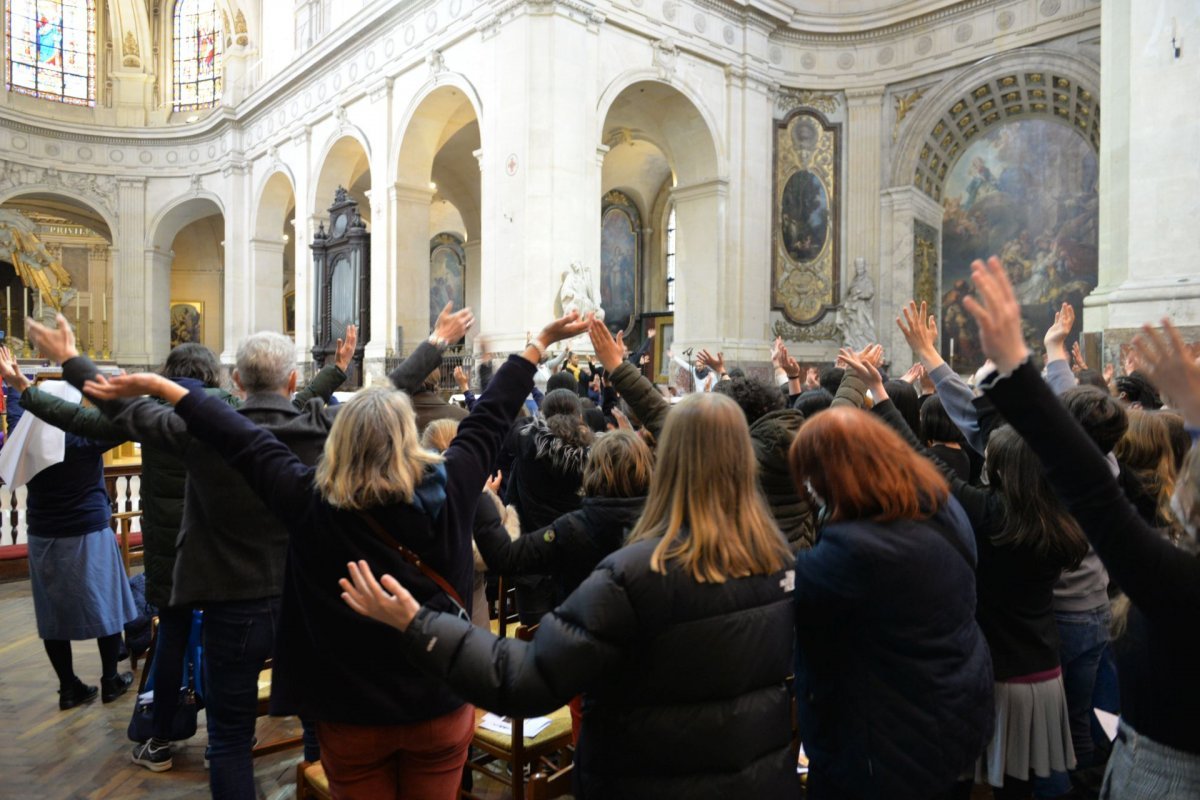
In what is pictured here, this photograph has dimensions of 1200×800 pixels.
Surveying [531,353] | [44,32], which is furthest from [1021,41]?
[44,32]

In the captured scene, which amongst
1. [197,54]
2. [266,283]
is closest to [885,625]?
[266,283]

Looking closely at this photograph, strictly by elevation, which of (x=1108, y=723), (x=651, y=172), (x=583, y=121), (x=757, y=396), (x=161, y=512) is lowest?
(x=1108, y=723)

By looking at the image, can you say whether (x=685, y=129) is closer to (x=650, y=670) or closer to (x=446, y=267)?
(x=446, y=267)

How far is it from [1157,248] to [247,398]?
957cm

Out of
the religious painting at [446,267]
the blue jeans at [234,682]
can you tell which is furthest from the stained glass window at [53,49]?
the blue jeans at [234,682]

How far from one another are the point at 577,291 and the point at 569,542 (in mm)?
10045

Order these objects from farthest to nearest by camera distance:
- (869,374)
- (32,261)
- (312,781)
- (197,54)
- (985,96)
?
(197,54) < (32,261) < (985,96) < (869,374) < (312,781)

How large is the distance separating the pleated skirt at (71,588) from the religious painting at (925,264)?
14832 millimetres

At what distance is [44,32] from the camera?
24.0 metres

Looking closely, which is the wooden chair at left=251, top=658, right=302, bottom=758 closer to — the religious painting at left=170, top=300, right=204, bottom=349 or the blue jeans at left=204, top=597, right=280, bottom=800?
the blue jeans at left=204, top=597, right=280, bottom=800

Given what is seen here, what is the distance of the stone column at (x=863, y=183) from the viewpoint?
15.8 m

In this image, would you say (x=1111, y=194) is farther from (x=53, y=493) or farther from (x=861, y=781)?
(x=53, y=493)

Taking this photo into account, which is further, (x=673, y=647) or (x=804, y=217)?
(x=804, y=217)

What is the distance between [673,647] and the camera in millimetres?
1479
